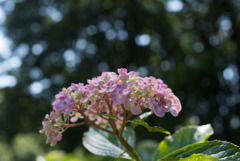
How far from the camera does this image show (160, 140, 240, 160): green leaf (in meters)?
0.59

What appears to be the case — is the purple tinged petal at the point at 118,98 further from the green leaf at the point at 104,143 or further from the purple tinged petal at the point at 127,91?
the green leaf at the point at 104,143

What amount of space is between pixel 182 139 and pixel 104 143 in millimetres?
270

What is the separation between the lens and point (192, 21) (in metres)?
8.42

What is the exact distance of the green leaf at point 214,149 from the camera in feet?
1.93

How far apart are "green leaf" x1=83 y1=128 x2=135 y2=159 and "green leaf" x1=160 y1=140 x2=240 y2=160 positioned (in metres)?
0.19

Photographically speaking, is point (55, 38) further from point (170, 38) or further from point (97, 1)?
point (170, 38)

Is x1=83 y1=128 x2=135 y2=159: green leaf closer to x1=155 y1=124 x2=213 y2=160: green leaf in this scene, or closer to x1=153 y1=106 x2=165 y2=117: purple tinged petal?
x1=155 y1=124 x2=213 y2=160: green leaf

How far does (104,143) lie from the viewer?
897 millimetres

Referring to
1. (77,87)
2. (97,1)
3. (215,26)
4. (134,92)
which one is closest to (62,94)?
(77,87)

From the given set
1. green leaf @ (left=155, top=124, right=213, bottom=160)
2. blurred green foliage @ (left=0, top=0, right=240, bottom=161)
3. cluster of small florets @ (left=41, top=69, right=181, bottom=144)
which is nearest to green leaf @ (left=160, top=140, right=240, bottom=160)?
cluster of small florets @ (left=41, top=69, right=181, bottom=144)

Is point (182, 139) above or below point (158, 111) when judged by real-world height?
below

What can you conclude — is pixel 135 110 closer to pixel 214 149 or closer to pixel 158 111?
pixel 158 111

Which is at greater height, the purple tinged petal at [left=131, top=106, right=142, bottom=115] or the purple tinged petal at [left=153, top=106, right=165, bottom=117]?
the purple tinged petal at [left=131, top=106, right=142, bottom=115]

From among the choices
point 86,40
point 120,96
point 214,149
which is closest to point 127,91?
point 120,96
